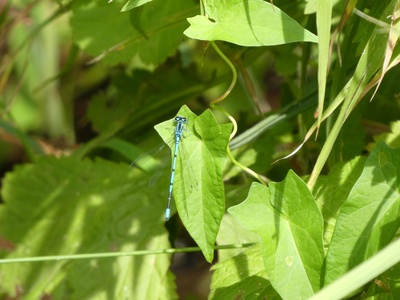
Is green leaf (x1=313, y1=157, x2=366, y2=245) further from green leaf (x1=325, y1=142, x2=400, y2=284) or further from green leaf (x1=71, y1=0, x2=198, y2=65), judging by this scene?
green leaf (x1=71, y1=0, x2=198, y2=65)

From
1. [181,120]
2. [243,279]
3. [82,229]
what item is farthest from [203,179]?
[82,229]

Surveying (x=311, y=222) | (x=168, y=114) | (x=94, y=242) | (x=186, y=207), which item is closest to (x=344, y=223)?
(x=311, y=222)

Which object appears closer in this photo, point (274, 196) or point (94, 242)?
point (274, 196)

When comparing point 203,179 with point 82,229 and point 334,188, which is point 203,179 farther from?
point 82,229

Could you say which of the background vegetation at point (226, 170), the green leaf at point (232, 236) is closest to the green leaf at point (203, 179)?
the background vegetation at point (226, 170)

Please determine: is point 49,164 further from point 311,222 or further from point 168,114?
point 311,222
